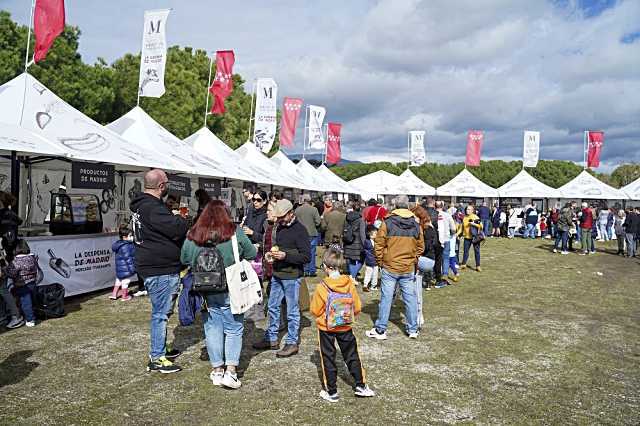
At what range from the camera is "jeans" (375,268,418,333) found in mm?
5536

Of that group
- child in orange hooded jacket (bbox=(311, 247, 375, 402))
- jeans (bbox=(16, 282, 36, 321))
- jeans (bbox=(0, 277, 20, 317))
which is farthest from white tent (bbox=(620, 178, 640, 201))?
jeans (bbox=(0, 277, 20, 317))

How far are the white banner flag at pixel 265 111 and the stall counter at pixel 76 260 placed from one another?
11.6 m

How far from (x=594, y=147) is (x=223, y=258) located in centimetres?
2840

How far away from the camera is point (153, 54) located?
1251 centimetres

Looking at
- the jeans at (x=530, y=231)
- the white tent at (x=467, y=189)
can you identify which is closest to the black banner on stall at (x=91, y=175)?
the jeans at (x=530, y=231)

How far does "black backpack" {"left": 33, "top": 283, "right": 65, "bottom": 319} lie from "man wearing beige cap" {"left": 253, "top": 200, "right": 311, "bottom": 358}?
11.7ft

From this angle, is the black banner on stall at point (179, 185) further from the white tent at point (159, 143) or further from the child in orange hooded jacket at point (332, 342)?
the child in orange hooded jacket at point (332, 342)

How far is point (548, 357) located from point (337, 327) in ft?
10.0

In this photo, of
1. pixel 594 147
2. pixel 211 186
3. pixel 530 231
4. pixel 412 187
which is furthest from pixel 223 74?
pixel 594 147

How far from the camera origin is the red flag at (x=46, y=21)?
9.30 m

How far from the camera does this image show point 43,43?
934cm

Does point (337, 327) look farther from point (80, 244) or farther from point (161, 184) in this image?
point (80, 244)

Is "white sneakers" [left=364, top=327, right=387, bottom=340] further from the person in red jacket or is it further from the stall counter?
the person in red jacket

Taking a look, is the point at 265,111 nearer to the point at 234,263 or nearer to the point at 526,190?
the point at 234,263
